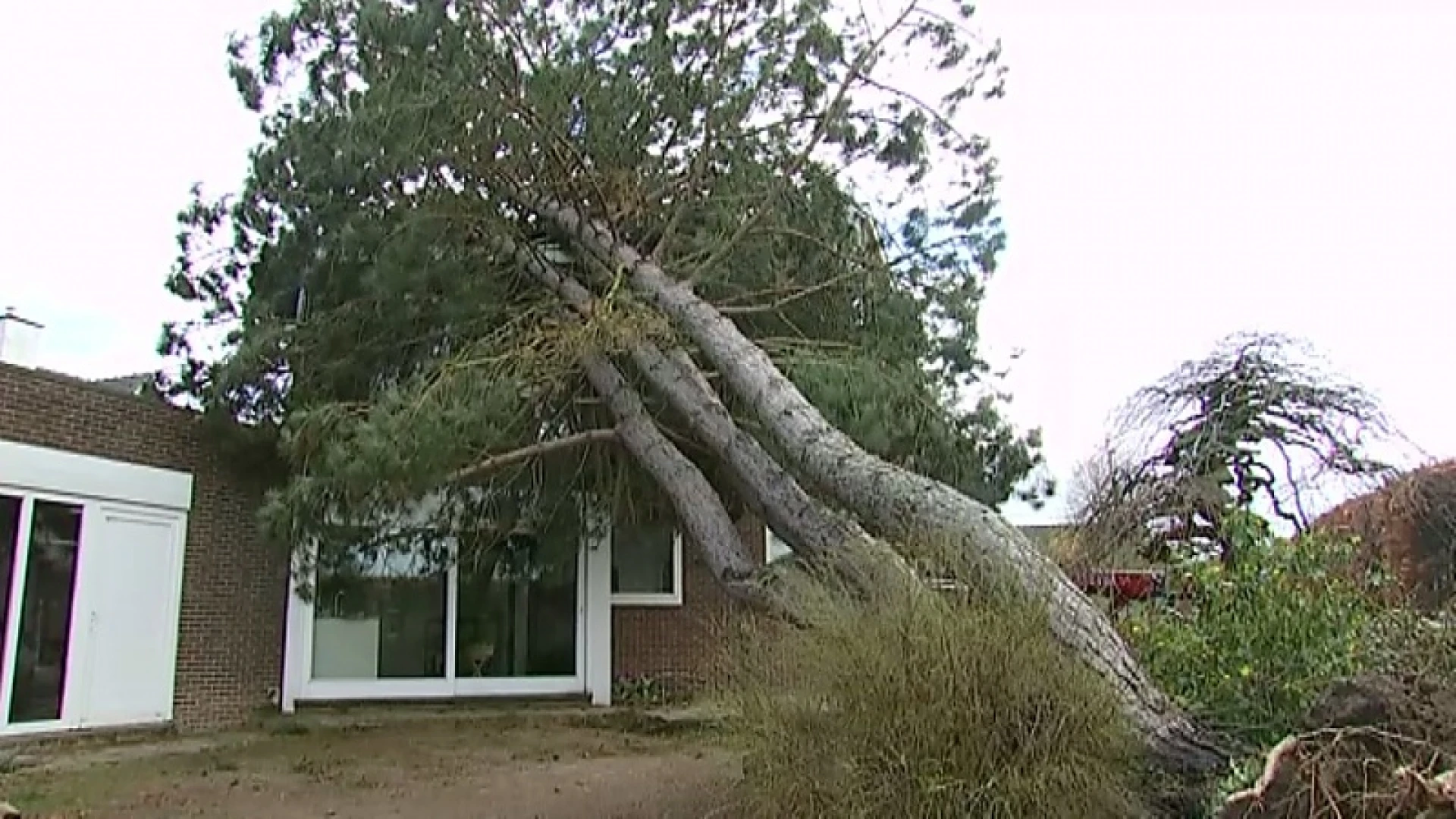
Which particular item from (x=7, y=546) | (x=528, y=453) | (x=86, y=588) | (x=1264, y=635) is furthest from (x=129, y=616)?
(x=1264, y=635)

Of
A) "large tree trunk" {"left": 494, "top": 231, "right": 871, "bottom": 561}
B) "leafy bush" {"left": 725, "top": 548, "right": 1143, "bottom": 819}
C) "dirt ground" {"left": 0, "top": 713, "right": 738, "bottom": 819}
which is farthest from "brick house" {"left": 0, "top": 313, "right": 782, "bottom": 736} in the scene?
"leafy bush" {"left": 725, "top": 548, "right": 1143, "bottom": 819}

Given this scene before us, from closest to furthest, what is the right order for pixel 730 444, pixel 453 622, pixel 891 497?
pixel 891 497
pixel 730 444
pixel 453 622

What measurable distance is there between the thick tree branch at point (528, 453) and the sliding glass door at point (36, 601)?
12.3 ft

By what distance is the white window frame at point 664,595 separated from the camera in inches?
616

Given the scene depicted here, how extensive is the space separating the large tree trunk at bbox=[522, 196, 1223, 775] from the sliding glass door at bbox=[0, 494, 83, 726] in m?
5.21

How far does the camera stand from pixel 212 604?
1221cm

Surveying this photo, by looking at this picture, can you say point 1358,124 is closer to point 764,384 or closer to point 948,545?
point 764,384

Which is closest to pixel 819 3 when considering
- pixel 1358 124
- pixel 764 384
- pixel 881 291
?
pixel 881 291

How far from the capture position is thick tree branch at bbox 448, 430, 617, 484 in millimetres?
10180

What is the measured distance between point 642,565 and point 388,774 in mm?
6892

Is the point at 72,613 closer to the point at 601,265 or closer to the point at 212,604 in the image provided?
the point at 212,604

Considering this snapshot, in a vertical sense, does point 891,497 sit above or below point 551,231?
below

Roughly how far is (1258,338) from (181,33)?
31.3 ft

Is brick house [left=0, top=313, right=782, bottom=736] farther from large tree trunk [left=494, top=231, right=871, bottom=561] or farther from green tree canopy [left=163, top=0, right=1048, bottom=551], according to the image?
large tree trunk [left=494, top=231, right=871, bottom=561]
